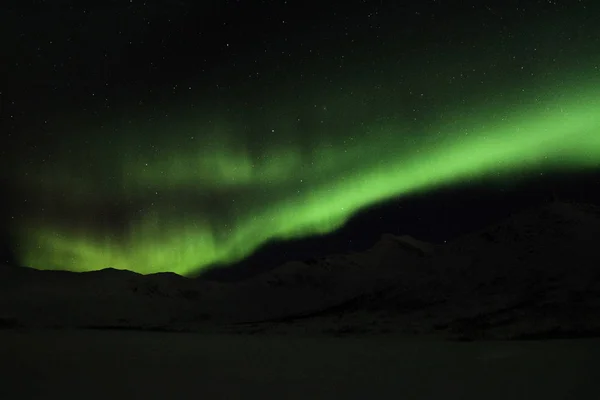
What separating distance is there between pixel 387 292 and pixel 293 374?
47517 millimetres

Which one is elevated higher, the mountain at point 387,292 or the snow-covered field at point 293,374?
the mountain at point 387,292

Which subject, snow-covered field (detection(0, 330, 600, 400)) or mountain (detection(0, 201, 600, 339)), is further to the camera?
mountain (detection(0, 201, 600, 339))

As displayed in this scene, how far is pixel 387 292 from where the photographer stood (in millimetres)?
57000

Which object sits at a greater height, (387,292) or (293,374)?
(387,292)

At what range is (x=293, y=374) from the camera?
10.8m

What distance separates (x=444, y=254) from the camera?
227 feet

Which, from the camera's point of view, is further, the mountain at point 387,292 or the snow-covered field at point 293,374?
the mountain at point 387,292

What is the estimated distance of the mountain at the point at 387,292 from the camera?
35500mm

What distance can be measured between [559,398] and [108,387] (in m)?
7.47

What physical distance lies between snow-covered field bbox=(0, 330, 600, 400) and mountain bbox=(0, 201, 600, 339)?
40.7ft

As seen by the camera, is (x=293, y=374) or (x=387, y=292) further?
(x=387, y=292)

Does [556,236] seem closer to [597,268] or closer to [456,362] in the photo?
[597,268]

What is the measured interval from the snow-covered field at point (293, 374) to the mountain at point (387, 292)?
12411 mm

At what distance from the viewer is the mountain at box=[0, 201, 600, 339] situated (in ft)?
116
